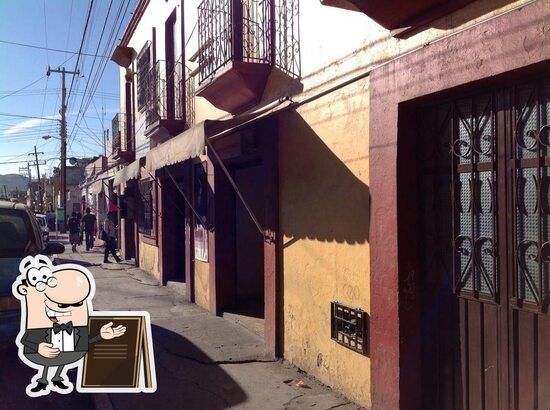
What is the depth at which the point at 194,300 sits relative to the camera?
31.6ft

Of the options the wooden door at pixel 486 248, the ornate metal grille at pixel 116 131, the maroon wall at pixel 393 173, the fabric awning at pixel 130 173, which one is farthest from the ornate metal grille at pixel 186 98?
the ornate metal grille at pixel 116 131

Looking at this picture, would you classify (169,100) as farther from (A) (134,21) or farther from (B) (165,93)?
(A) (134,21)

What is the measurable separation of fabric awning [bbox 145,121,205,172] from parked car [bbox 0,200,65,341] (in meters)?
1.87

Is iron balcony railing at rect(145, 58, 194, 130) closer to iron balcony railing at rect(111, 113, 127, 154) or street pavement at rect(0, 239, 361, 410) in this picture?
street pavement at rect(0, 239, 361, 410)

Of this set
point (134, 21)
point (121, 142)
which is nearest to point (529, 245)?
point (134, 21)

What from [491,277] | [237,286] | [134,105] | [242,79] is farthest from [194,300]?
[134,105]

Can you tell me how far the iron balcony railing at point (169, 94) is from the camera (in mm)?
10195

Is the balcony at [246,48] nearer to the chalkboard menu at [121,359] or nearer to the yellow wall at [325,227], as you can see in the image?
the yellow wall at [325,227]

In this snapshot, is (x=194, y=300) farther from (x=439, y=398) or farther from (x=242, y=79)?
(x=439, y=398)

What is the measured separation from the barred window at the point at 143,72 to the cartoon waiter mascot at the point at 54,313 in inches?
433

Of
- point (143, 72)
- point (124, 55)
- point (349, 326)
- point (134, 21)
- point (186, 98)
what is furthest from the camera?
point (124, 55)

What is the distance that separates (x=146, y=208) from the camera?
46.4 feet

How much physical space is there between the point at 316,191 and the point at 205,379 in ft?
7.27

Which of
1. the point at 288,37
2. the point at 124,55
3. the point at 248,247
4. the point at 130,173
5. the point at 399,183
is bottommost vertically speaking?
the point at 248,247
